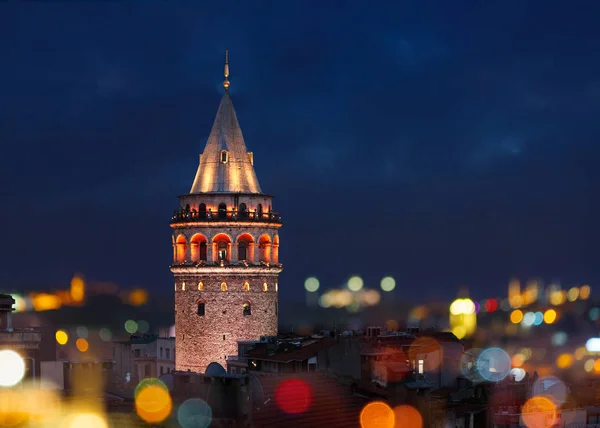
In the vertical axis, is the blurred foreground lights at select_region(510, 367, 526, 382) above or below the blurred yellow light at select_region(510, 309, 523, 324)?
below

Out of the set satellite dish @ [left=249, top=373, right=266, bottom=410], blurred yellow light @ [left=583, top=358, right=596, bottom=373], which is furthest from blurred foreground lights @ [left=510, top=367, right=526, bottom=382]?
satellite dish @ [left=249, top=373, right=266, bottom=410]

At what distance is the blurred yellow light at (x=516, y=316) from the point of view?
4640 inches

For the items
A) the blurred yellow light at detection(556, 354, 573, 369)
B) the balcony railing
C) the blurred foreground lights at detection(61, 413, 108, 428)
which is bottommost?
the blurred foreground lights at detection(61, 413, 108, 428)

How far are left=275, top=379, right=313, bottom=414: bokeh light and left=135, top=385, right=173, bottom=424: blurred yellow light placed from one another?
133 inches

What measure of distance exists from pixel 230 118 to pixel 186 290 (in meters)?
8.06

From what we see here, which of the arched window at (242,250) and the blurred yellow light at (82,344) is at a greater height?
the arched window at (242,250)

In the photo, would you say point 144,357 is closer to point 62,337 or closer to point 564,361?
point 62,337

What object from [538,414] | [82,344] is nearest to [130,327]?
[82,344]

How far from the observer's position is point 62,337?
2527 inches

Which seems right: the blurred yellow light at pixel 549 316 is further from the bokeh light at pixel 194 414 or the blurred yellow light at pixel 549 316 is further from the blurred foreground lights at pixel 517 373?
the bokeh light at pixel 194 414

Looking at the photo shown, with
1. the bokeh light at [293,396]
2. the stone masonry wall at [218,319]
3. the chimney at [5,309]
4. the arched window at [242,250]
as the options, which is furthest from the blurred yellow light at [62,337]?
the bokeh light at [293,396]

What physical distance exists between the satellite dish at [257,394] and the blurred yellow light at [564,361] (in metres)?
53.0

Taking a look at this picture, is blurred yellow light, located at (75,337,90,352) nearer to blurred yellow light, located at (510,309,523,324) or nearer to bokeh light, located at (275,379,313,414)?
bokeh light, located at (275,379,313,414)

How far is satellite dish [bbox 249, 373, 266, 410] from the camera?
3878 cm
